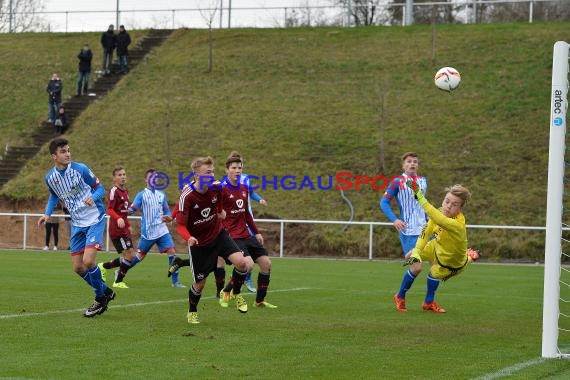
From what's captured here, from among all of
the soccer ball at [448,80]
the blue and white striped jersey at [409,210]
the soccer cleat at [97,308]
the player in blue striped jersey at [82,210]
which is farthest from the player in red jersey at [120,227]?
the soccer ball at [448,80]

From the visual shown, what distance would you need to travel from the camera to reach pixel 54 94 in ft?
131

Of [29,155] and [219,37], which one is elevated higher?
[219,37]

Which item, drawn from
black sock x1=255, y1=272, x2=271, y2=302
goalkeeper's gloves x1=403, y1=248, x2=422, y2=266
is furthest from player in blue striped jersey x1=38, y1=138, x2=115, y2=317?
goalkeeper's gloves x1=403, y1=248, x2=422, y2=266

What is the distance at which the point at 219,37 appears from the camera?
163 feet

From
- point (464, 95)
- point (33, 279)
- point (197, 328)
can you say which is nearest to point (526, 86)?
point (464, 95)

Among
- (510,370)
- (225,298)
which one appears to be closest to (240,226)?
(225,298)

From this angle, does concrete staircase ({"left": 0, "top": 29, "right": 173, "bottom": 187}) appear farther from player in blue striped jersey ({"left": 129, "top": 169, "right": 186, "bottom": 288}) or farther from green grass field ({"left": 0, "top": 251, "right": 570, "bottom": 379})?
green grass field ({"left": 0, "top": 251, "right": 570, "bottom": 379})

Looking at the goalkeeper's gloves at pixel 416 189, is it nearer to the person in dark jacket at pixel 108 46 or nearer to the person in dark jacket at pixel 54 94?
the person in dark jacket at pixel 54 94

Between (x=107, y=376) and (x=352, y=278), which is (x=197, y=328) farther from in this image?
(x=352, y=278)

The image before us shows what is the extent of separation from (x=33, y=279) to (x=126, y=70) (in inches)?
1146

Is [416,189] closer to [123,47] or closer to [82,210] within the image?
[82,210]

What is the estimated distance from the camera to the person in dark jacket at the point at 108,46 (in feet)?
147

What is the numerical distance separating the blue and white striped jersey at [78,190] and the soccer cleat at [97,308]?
0.96m

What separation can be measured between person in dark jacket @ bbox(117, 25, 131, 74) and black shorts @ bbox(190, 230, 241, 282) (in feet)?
113
